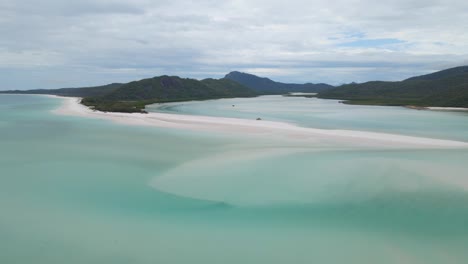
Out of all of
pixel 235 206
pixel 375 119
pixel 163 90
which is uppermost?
pixel 163 90

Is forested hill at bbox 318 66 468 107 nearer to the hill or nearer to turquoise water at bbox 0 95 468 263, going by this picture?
the hill

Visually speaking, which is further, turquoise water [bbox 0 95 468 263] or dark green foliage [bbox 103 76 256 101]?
dark green foliage [bbox 103 76 256 101]

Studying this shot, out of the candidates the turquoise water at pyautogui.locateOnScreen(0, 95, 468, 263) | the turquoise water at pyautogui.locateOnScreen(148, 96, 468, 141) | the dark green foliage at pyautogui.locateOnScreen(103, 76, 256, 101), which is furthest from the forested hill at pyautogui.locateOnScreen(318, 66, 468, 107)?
the turquoise water at pyautogui.locateOnScreen(0, 95, 468, 263)

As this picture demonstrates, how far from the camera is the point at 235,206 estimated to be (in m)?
11.6

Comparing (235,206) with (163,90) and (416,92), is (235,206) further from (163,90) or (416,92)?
(416,92)

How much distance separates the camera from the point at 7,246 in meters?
8.92

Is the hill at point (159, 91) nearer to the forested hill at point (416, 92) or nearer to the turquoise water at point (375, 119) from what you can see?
the turquoise water at point (375, 119)

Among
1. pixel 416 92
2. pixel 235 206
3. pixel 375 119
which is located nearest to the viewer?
pixel 235 206

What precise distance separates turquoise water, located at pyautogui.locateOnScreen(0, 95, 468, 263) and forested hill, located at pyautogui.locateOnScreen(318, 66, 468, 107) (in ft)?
173

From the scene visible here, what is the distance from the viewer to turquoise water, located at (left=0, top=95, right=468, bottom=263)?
29.3 feet

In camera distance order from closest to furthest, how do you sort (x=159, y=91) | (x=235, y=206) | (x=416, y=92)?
(x=235, y=206)
(x=416, y=92)
(x=159, y=91)

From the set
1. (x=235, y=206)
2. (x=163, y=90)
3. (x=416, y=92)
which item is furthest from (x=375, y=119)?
(x=163, y=90)

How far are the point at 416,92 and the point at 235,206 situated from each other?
4087 inches

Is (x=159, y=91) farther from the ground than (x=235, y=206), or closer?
farther from the ground
